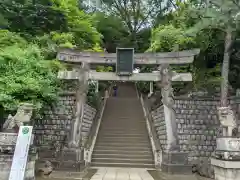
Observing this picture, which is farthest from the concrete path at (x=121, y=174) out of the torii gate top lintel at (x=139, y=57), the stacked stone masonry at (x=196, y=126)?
the torii gate top lintel at (x=139, y=57)

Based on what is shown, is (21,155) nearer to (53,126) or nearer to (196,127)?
(53,126)

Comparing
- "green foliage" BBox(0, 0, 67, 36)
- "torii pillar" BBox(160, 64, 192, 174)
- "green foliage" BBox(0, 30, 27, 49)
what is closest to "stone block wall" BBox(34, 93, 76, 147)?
"green foliage" BBox(0, 30, 27, 49)

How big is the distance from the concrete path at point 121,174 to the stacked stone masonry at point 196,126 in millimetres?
2919

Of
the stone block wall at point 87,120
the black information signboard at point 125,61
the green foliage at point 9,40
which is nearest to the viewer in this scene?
the green foliage at point 9,40

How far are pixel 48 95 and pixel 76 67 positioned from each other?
9.43 ft

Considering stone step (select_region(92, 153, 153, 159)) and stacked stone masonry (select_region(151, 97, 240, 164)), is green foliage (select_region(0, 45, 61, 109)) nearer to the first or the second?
stone step (select_region(92, 153, 153, 159))

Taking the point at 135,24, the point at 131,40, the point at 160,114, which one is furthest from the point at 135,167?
the point at 135,24

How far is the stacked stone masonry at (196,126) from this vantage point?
1312cm

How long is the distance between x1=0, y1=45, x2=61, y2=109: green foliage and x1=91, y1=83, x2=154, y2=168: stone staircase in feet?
13.9

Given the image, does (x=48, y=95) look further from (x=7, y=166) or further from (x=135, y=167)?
(x=135, y=167)

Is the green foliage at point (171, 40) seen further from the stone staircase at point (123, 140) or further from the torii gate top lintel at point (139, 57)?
the stone staircase at point (123, 140)

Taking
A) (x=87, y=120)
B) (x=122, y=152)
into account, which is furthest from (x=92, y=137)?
(x=122, y=152)

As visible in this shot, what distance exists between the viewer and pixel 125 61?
11.1 meters

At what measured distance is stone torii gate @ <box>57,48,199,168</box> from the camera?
10.9 m
